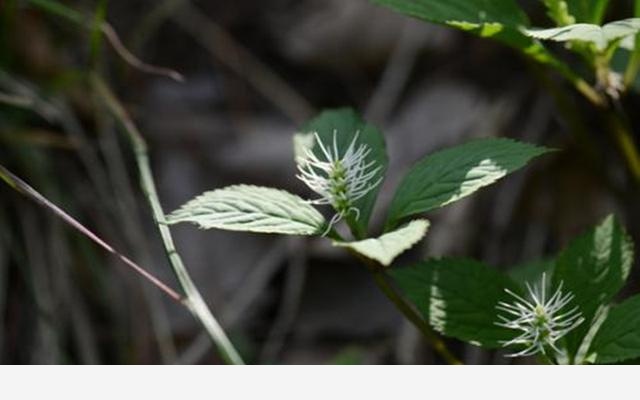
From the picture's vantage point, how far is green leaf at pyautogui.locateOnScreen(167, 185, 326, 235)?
870 millimetres

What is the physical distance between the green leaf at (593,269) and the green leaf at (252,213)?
0.22 metres

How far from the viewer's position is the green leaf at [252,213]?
87 cm

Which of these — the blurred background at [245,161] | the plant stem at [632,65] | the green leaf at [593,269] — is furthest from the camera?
the blurred background at [245,161]

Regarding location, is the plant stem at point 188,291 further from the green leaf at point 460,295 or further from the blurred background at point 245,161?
the blurred background at point 245,161

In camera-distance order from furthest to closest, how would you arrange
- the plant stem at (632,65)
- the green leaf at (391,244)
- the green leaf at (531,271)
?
Result: the green leaf at (531,271) → the plant stem at (632,65) → the green leaf at (391,244)

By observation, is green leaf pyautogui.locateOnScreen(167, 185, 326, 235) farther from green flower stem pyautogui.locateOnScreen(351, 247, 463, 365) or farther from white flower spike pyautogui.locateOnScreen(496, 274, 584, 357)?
white flower spike pyautogui.locateOnScreen(496, 274, 584, 357)

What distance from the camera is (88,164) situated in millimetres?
1743

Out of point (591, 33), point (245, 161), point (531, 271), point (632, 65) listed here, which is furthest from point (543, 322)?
point (245, 161)

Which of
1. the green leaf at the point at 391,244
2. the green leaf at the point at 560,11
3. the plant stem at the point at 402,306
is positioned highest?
the green leaf at the point at 560,11

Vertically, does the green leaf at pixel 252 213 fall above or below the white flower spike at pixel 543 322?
above

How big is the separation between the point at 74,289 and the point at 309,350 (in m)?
0.40

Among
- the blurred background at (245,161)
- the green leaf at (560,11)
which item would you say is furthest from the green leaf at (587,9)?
the blurred background at (245,161)

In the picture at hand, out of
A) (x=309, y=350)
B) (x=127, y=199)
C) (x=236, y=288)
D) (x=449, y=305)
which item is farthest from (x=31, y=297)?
(x=449, y=305)
